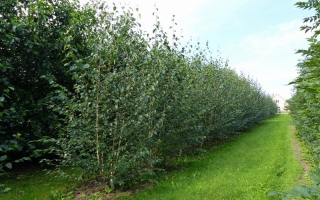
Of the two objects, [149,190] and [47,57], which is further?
[47,57]

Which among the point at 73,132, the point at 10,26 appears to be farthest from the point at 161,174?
the point at 10,26

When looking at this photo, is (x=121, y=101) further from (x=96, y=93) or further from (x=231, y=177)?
(x=231, y=177)

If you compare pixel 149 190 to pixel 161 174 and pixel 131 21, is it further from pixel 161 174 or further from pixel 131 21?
pixel 131 21

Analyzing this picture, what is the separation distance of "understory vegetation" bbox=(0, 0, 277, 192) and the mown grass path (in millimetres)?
629

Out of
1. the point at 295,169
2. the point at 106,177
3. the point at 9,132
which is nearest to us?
the point at 106,177

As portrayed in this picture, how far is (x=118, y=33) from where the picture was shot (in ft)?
16.3

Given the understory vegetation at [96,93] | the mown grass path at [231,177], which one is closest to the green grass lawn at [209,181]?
the mown grass path at [231,177]

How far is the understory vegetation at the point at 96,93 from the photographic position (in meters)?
4.32

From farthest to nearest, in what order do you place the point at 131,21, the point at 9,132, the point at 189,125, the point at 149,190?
the point at 189,125 < the point at 9,132 < the point at 131,21 < the point at 149,190

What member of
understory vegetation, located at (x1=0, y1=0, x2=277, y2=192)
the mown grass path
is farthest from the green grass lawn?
understory vegetation, located at (x1=0, y1=0, x2=277, y2=192)

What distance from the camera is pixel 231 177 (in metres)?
5.59

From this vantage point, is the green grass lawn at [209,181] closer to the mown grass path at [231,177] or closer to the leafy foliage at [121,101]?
the mown grass path at [231,177]

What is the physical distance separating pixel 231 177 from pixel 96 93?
3.88 metres

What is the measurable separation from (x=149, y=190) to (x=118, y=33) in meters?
3.49
